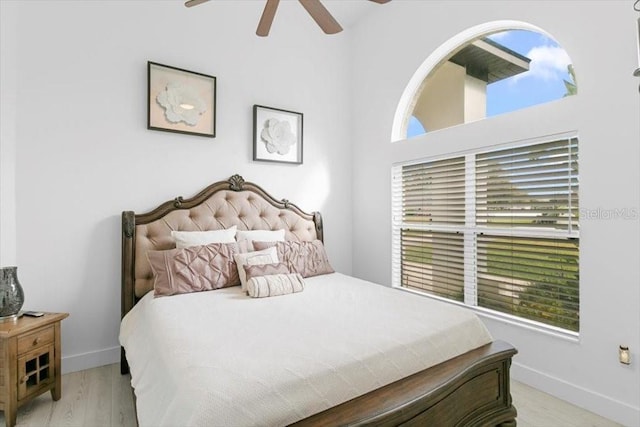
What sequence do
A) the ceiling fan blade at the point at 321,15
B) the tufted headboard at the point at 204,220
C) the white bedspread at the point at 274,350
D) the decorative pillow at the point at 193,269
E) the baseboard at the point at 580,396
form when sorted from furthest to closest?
the tufted headboard at the point at 204,220 → the decorative pillow at the point at 193,269 → the baseboard at the point at 580,396 → the ceiling fan blade at the point at 321,15 → the white bedspread at the point at 274,350

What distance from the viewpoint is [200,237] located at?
2.68 meters

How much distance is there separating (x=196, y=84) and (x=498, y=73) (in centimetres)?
253

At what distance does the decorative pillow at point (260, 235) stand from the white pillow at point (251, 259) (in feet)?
0.72

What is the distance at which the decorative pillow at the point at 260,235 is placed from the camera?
2.93 metres

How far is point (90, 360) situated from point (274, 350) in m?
2.06

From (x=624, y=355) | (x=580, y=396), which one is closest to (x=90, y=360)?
(x=580, y=396)

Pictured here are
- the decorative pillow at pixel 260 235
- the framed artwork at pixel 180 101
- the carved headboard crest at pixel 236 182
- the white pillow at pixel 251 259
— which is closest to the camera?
the white pillow at pixel 251 259

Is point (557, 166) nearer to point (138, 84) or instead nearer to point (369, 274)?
point (369, 274)

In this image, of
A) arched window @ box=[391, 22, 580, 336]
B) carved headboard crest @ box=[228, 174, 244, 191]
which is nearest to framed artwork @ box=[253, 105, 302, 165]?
carved headboard crest @ box=[228, 174, 244, 191]

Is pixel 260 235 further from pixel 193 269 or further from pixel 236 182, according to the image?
pixel 193 269

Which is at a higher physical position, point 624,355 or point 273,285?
point 273,285

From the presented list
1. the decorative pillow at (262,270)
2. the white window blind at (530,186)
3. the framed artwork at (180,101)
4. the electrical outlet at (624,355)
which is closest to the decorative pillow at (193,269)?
the decorative pillow at (262,270)

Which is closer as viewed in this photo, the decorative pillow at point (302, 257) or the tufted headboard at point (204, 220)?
the tufted headboard at point (204, 220)

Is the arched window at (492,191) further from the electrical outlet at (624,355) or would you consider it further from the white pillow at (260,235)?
the white pillow at (260,235)
